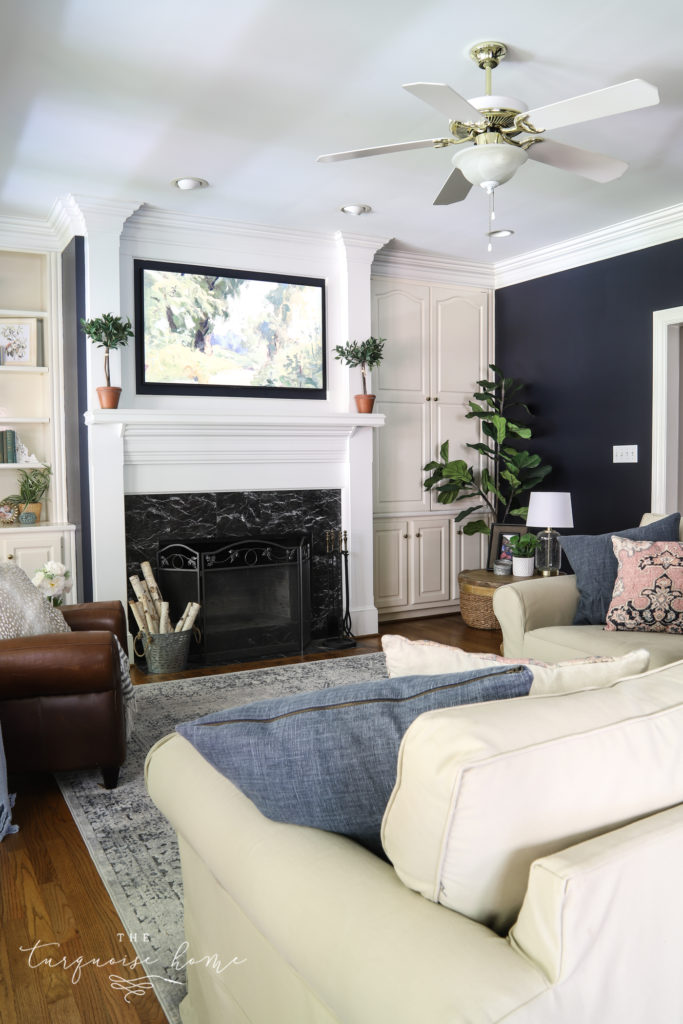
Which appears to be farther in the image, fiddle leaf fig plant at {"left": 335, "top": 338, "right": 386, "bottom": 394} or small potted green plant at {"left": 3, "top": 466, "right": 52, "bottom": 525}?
fiddle leaf fig plant at {"left": 335, "top": 338, "right": 386, "bottom": 394}

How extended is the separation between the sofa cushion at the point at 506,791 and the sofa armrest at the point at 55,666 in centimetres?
186

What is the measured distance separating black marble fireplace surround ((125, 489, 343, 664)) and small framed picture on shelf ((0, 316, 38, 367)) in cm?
107

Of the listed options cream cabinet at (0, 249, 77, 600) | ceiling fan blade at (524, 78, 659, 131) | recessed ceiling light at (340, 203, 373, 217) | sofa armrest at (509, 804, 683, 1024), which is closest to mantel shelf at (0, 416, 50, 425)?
cream cabinet at (0, 249, 77, 600)

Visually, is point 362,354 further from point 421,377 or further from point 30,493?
point 30,493

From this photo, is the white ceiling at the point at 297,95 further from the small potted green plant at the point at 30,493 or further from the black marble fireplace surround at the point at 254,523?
the black marble fireplace surround at the point at 254,523

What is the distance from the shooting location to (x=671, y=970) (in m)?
0.95

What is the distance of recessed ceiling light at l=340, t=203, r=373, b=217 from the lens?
4387 mm

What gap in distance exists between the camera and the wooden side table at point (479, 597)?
5168mm

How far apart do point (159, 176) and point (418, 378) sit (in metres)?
2.39

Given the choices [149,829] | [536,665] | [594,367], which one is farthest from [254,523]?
[536,665]

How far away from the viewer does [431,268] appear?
5.57m

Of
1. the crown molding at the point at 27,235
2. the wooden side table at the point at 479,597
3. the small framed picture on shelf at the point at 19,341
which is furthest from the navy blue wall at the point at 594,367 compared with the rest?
the small framed picture on shelf at the point at 19,341

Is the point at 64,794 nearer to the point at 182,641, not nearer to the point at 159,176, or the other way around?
the point at 182,641

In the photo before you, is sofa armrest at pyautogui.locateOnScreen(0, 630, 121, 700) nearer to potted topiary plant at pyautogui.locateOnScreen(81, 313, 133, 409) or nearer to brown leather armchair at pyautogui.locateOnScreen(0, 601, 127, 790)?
brown leather armchair at pyautogui.locateOnScreen(0, 601, 127, 790)
